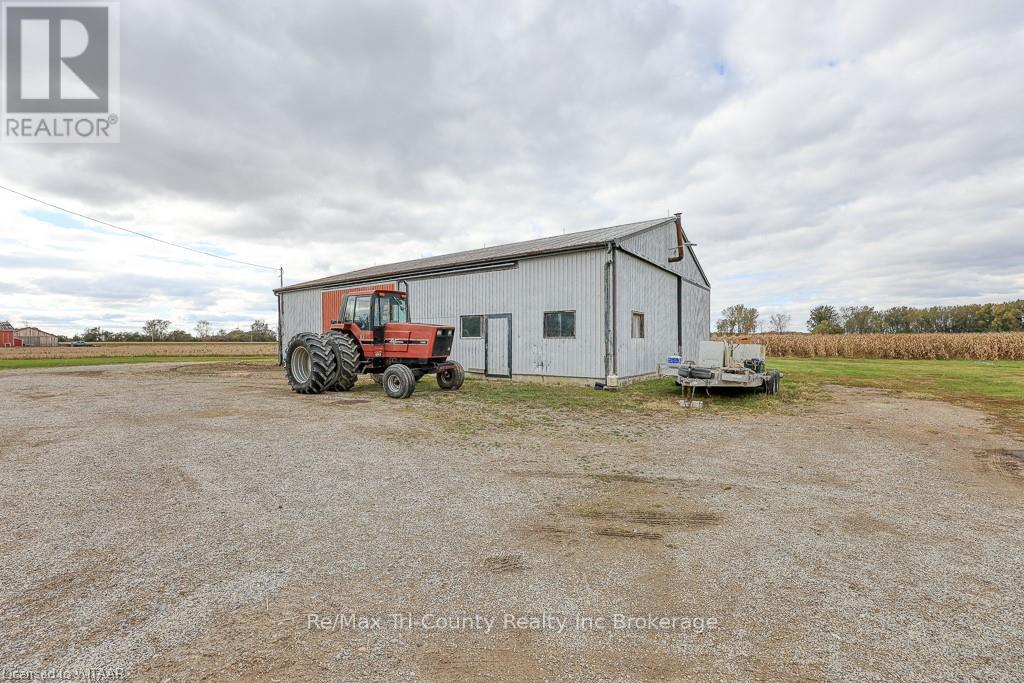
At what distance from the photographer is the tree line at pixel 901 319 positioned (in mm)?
53062

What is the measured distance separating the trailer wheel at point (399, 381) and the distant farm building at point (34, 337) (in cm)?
7986

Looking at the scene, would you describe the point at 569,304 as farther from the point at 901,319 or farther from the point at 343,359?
the point at 901,319

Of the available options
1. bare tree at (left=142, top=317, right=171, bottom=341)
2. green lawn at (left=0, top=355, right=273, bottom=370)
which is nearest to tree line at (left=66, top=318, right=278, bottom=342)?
bare tree at (left=142, top=317, right=171, bottom=341)

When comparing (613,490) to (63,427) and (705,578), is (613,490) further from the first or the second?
(63,427)

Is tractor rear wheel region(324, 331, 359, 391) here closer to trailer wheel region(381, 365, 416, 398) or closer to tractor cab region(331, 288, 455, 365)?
tractor cab region(331, 288, 455, 365)

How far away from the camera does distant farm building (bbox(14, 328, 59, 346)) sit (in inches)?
2450

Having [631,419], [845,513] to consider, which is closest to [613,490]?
[845,513]

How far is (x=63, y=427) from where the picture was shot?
7.35 metres

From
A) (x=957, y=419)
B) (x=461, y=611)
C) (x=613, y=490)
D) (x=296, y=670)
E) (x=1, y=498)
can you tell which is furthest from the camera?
(x=957, y=419)

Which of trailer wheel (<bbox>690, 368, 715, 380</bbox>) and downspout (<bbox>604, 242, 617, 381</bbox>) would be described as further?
downspout (<bbox>604, 242, 617, 381</bbox>)

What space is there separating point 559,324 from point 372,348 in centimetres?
562

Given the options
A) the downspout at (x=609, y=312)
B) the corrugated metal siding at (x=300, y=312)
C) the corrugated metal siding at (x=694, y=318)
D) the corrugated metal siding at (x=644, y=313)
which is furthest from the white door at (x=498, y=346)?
the corrugated metal siding at (x=300, y=312)

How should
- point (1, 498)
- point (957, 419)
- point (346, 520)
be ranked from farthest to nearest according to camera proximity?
point (957, 419)
point (1, 498)
point (346, 520)

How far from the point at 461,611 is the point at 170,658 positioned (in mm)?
1383
